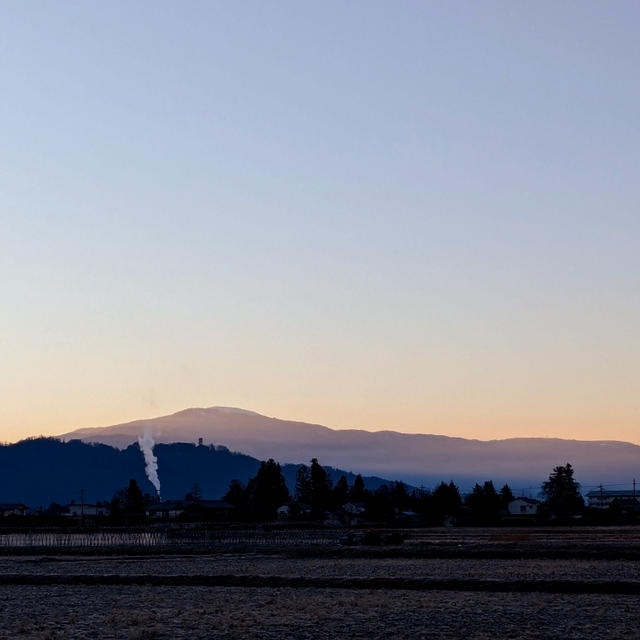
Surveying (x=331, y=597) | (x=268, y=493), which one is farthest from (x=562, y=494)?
(x=331, y=597)

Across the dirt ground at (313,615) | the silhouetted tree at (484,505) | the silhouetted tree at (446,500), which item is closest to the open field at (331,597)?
the dirt ground at (313,615)

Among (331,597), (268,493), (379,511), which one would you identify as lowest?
(331,597)

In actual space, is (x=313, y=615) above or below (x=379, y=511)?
below

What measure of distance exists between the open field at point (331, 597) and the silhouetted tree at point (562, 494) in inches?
3974

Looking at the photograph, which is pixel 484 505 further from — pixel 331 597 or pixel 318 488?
pixel 331 597

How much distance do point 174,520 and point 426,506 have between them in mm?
40092

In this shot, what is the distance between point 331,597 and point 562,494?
142984 mm

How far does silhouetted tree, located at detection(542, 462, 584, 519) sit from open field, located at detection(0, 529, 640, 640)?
101 meters

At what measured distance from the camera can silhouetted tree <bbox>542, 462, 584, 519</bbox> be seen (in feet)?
556

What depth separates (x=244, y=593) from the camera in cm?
4659

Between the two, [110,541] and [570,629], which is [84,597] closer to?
[570,629]

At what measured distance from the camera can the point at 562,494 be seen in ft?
591

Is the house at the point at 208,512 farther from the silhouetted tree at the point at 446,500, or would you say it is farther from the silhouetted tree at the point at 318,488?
the silhouetted tree at the point at 446,500

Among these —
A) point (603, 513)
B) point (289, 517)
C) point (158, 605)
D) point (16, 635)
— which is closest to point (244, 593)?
point (158, 605)
